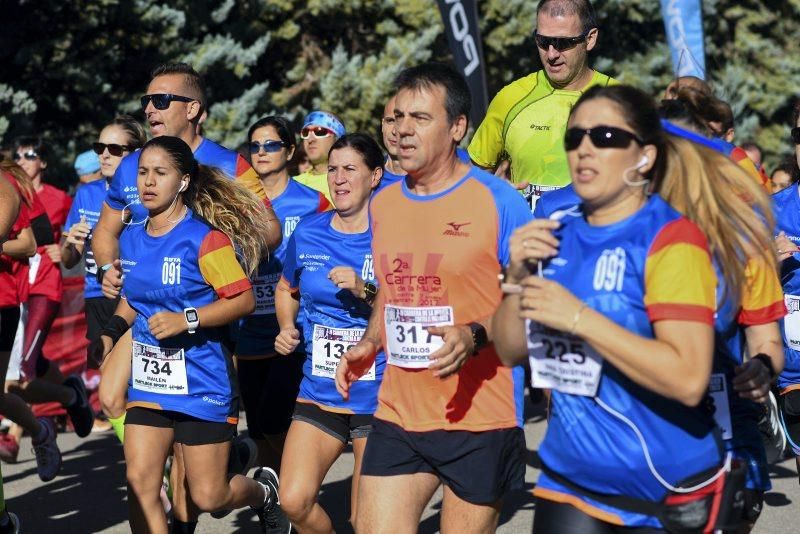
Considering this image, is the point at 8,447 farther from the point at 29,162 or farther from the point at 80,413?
the point at 29,162

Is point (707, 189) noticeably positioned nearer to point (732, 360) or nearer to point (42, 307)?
point (732, 360)

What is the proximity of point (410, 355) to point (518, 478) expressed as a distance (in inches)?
23.9

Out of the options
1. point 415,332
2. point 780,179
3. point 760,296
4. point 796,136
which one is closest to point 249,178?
point 415,332

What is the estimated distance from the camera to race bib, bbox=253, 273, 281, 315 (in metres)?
7.68

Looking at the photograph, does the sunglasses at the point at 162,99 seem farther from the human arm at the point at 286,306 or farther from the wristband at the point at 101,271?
the human arm at the point at 286,306

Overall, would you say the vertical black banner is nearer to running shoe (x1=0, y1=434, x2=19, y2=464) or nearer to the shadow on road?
the shadow on road

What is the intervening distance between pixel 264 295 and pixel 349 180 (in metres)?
1.46

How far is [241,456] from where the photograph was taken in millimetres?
6719

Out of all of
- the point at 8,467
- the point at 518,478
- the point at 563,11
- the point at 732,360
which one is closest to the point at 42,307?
the point at 8,467

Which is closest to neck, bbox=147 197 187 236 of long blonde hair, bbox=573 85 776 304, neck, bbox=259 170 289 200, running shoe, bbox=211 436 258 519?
running shoe, bbox=211 436 258 519

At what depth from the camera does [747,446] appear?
15.6 ft

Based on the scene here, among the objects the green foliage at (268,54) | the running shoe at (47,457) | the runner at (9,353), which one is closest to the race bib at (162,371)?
the runner at (9,353)

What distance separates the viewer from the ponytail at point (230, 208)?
243 inches

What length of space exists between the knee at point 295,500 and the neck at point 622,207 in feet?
8.54
